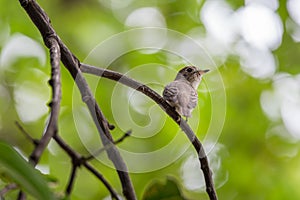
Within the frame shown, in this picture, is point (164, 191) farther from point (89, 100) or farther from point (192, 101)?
point (192, 101)

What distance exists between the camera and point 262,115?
313cm

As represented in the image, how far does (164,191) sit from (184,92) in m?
0.79

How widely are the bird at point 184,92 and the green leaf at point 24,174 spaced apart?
739mm

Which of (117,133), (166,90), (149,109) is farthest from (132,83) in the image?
(117,133)

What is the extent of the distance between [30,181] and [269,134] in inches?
101

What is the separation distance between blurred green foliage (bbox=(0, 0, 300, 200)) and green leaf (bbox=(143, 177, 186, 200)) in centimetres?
153

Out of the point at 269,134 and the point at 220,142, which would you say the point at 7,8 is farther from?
the point at 269,134

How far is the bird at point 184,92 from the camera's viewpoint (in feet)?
5.29

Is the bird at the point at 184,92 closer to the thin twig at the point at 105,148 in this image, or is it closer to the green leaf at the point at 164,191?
the green leaf at the point at 164,191

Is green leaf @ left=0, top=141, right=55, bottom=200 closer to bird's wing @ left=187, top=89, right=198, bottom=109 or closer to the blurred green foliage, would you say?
bird's wing @ left=187, top=89, right=198, bottom=109

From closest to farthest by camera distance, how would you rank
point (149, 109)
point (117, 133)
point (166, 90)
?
point (166, 90), point (149, 109), point (117, 133)

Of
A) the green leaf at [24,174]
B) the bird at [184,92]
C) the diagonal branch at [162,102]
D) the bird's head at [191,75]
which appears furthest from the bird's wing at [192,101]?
the green leaf at [24,174]

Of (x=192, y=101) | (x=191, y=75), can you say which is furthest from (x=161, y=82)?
(x=192, y=101)

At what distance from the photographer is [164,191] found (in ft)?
3.24
